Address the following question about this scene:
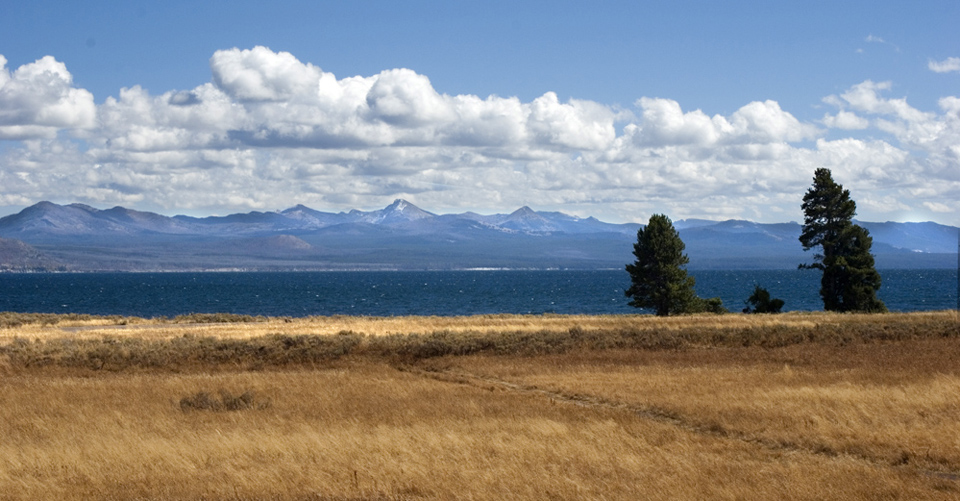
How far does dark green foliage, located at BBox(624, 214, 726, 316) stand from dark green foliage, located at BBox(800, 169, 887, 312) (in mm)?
8268

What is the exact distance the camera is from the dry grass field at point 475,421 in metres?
13.3

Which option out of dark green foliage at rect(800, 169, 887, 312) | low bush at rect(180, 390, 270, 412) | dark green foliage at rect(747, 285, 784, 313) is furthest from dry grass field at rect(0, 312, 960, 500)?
dark green foliage at rect(747, 285, 784, 313)

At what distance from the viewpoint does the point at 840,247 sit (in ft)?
197

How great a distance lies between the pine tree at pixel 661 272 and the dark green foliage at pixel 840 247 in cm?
834

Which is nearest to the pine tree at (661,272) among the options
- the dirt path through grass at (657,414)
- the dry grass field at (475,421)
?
the dry grass field at (475,421)

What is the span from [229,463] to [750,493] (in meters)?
8.41

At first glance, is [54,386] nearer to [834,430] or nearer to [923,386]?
[834,430]

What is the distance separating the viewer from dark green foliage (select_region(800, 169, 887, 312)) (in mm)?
59156

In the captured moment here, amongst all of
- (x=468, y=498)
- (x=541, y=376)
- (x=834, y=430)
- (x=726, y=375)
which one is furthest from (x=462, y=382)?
(x=468, y=498)

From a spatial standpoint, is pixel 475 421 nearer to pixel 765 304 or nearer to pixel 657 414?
pixel 657 414

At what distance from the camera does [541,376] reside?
2742 centimetres

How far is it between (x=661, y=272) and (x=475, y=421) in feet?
153

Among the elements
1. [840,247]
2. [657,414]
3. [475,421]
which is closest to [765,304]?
A: [840,247]

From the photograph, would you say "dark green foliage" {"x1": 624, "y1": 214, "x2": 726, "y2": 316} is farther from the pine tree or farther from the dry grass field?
the dry grass field
